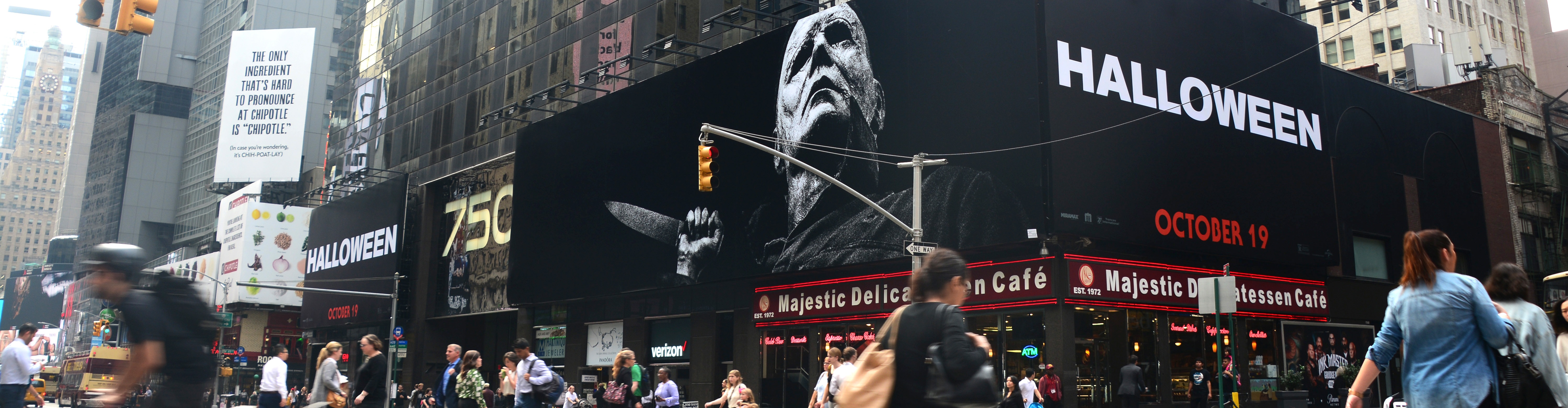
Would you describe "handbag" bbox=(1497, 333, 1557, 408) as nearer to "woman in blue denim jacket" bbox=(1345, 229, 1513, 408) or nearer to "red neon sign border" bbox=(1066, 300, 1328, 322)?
"woman in blue denim jacket" bbox=(1345, 229, 1513, 408)

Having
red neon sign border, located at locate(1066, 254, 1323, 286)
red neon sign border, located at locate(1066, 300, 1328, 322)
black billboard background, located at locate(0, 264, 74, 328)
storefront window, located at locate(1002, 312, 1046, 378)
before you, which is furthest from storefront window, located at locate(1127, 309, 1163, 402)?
black billboard background, located at locate(0, 264, 74, 328)

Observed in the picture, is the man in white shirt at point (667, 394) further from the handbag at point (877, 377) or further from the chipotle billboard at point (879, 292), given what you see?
the handbag at point (877, 377)

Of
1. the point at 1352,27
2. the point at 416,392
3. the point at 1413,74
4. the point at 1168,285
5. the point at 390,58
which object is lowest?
the point at 416,392

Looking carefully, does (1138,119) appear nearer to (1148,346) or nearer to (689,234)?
(1148,346)

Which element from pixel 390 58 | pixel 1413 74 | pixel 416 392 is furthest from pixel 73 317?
pixel 1413 74

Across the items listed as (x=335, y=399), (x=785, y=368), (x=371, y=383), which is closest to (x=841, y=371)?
(x=371, y=383)

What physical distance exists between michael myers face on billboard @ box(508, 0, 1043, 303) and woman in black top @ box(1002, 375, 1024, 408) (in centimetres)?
314

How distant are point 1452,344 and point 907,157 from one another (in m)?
20.6

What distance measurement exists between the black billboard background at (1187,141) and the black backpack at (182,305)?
1859 centimetres

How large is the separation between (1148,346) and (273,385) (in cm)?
1824

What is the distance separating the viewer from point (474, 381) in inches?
597

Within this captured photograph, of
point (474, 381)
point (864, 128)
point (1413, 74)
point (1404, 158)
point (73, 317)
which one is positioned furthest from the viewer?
point (73, 317)

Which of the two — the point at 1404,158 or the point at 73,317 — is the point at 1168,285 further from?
the point at 73,317

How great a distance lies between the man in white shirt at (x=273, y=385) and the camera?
1392 cm
